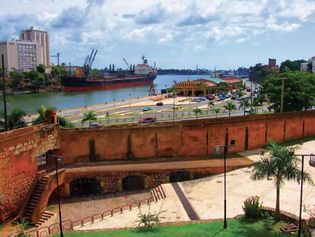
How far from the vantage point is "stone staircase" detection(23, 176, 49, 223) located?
2662cm

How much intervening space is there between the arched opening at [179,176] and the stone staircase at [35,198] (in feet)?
31.9

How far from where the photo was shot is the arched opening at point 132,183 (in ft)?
105

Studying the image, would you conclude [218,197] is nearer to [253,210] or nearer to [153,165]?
[253,210]

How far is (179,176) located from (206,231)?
1126cm

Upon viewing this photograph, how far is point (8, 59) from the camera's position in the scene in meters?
193

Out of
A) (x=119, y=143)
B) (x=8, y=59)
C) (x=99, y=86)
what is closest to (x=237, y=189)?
(x=119, y=143)

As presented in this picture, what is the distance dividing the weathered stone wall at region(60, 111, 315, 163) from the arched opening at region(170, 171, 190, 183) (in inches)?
155

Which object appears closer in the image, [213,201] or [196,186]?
[213,201]

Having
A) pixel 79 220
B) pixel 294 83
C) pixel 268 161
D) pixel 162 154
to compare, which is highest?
pixel 294 83

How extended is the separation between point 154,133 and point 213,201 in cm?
1017

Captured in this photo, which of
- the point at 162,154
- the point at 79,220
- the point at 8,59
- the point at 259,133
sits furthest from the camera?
the point at 8,59

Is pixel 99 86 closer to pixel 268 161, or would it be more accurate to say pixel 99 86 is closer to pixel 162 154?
pixel 162 154

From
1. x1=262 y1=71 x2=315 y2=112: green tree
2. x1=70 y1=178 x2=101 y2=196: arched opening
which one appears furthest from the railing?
x1=262 y1=71 x2=315 y2=112: green tree

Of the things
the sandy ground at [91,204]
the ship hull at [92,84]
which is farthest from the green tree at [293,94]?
the ship hull at [92,84]
